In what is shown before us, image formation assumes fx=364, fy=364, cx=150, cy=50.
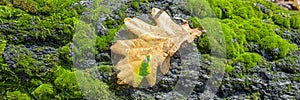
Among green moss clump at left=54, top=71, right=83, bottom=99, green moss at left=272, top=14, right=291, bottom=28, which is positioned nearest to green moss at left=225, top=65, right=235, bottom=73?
green moss at left=272, top=14, right=291, bottom=28

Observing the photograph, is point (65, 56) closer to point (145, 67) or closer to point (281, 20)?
point (145, 67)

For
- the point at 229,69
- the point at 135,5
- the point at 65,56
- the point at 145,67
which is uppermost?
the point at 135,5

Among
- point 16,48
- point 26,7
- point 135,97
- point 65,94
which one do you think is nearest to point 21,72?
point 16,48

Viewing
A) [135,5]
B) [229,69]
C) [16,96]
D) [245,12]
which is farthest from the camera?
[245,12]

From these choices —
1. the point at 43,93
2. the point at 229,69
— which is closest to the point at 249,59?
the point at 229,69

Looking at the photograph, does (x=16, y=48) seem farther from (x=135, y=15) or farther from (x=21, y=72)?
(x=135, y=15)

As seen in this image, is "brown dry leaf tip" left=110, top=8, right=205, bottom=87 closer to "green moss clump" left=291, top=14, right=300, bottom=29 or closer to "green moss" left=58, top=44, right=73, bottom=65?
"green moss" left=58, top=44, right=73, bottom=65
